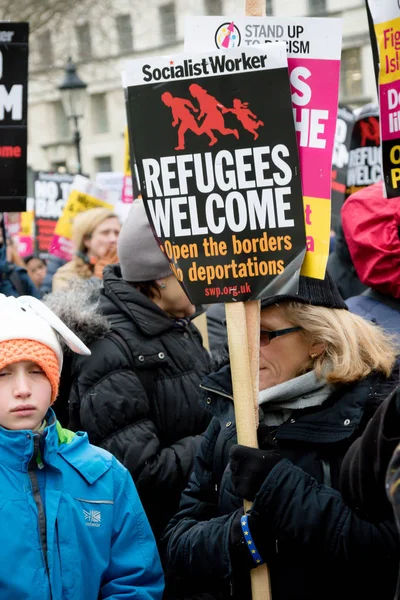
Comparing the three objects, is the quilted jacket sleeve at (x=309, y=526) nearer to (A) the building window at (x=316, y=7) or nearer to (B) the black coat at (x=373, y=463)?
(B) the black coat at (x=373, y=463)

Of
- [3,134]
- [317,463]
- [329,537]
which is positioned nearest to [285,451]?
[317,463]

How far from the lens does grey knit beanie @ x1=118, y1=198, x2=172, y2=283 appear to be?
14.2 ft

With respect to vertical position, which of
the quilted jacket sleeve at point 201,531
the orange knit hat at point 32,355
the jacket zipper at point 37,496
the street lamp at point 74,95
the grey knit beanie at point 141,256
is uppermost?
the street lamp at point 74,95

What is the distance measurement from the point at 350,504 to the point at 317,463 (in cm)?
62

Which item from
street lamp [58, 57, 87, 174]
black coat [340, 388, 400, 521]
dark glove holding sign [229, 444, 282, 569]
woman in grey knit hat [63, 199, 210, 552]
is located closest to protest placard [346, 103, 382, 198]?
woman in grey knit hat [63, 199, 210, 552]

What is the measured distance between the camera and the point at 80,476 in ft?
10.1

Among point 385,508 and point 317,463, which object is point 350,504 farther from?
point 317,463

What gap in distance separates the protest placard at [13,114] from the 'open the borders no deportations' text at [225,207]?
1.40 metres

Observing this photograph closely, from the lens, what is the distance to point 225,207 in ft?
10.4

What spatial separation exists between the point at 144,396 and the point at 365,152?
3.52 metres

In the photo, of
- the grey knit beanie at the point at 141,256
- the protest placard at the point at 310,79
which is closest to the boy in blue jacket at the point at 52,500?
the protest placard at the point at 310,79

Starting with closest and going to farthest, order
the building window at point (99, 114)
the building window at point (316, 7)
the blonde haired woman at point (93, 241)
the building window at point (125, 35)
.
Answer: the blonde haired woman at point (93, 241) → the building window at point (316, 7) → the building window at point (125, 35) → the building window at point (99, 114)

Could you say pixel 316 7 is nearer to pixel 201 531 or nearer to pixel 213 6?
pixel 213 6

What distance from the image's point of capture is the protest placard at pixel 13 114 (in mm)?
4512
